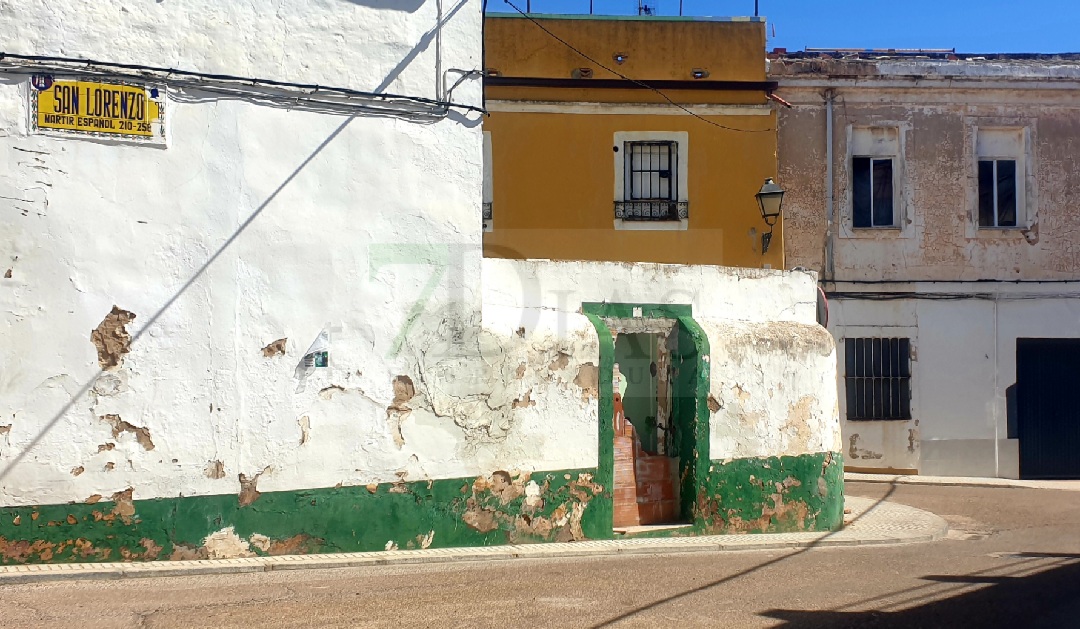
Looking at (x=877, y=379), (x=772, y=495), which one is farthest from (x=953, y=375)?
(x=772, y=495)

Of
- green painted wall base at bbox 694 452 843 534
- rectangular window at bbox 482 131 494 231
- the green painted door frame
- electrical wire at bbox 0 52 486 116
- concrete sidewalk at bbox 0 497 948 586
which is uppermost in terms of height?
rectangular window at bbox 482 131 494 231

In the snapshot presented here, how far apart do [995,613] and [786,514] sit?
15.4 ft

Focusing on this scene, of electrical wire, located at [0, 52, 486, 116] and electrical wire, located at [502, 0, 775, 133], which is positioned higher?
electrical wire, located at [502, 0, 775, 133]

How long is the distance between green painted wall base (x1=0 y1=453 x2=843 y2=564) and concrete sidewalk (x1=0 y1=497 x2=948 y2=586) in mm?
132

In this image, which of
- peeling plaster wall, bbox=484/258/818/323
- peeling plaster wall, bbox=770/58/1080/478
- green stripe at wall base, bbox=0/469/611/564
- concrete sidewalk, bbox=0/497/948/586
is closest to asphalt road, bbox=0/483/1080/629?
concrete sidewalk, bbox=0/497/948/586

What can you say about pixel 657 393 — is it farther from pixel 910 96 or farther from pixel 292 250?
pixel 910 96

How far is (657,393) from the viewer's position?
12.5m

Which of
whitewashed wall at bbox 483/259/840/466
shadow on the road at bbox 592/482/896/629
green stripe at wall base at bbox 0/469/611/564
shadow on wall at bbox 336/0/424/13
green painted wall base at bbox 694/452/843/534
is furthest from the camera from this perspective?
green painted wall base at bbox 694/452/843/534

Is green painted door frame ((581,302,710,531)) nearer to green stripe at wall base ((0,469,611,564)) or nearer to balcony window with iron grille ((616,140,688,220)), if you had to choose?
green stripe at wall base ((0,469,611,564))

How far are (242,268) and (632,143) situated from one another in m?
9.61

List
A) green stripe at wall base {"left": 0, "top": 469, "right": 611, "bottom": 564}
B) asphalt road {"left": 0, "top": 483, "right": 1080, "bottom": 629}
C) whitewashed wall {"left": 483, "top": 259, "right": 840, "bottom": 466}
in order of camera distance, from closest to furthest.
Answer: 1. asphalt road {"left": 0, "top": 483, "right": 1080, "bottom": 629}
2. green stripe at wall base {"left": 0, "top": 469, "right": 611, "bottom": 564}
3. whitewashed wall {"left": 483, "top": 259, "right": 840, "bottom": 466}

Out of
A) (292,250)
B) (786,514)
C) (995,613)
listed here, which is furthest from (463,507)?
(995,613)

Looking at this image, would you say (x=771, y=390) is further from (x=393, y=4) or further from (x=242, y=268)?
(x=242, y=268)

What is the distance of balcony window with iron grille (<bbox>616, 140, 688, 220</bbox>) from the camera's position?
1794cm
